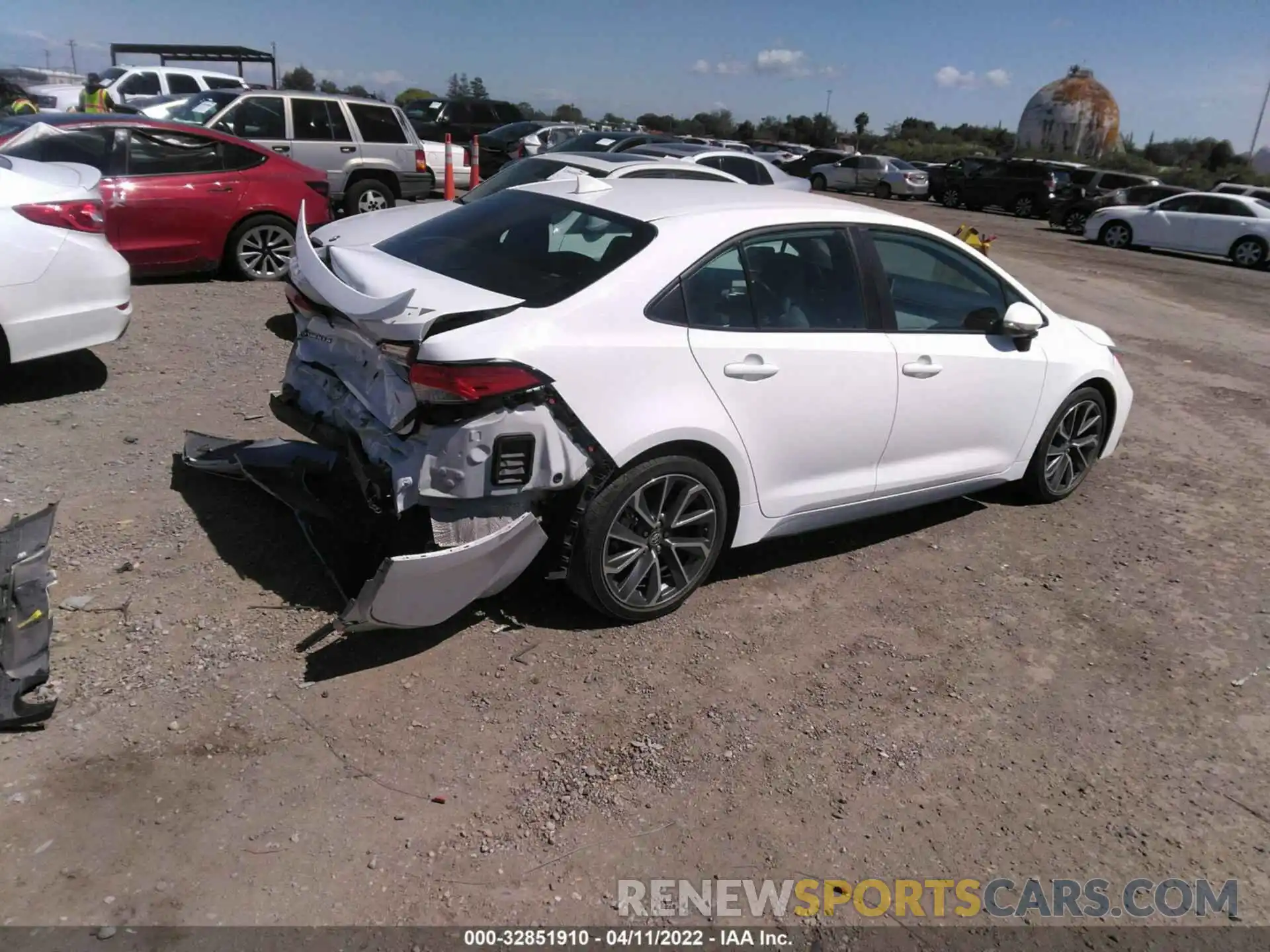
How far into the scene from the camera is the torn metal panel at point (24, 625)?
3.05 metres

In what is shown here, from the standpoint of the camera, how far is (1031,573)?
4.82m

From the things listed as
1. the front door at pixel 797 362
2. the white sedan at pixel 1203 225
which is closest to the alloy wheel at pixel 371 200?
the front door at pixel 797 362

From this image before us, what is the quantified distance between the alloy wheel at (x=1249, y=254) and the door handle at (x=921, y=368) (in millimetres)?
20820

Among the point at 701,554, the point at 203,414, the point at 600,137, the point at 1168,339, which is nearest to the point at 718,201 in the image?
the point at 701,554

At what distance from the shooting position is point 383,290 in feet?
11.9

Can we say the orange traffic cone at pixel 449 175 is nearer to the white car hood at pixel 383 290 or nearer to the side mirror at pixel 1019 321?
the white car hood at pixel 383 290

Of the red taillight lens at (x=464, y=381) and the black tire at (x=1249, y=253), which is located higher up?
the red taillight lens at (x=464, y=381)

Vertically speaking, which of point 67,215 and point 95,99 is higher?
point 95,99

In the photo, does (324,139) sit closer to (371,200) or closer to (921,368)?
(371,200)

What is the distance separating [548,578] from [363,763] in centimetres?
102

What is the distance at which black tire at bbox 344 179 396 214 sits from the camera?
12.7 m

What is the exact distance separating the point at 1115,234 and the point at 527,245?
74.2ft

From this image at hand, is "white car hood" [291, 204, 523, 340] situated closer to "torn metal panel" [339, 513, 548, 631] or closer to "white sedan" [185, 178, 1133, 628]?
"white sedan" [185, 178, 1133, 628]

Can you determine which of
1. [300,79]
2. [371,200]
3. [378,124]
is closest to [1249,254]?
[378,124]
